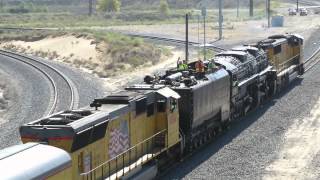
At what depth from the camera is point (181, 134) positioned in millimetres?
24609

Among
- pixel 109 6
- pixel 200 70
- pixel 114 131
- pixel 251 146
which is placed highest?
pixel 109 6

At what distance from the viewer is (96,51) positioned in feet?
197

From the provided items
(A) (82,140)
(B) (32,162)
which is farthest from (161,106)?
(B) (32,162)

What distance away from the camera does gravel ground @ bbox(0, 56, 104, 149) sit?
31141 millimetres

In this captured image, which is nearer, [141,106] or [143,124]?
[141,106]

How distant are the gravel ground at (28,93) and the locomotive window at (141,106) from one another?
858cm

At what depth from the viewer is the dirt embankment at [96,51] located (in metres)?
54.2

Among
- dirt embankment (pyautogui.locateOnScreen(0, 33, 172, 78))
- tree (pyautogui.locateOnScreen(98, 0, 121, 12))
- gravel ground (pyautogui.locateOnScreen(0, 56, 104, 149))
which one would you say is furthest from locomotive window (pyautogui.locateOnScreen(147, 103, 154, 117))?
tree (pyautogui.locateOnScreen(98, 0, 121, 12))

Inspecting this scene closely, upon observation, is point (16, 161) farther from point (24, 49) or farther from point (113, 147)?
point (24, 49)

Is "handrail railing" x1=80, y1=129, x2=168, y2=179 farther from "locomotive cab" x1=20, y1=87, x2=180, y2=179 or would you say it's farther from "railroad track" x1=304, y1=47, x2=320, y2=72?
"railroad track" x1=304, y1=47, x2=320, y2=72

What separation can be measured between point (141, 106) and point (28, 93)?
20.4m

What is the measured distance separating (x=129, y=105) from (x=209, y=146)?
8.82 meters

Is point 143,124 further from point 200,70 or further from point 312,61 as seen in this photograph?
point 312,61

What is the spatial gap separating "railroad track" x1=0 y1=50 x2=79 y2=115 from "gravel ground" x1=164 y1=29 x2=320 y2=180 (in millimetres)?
10270
